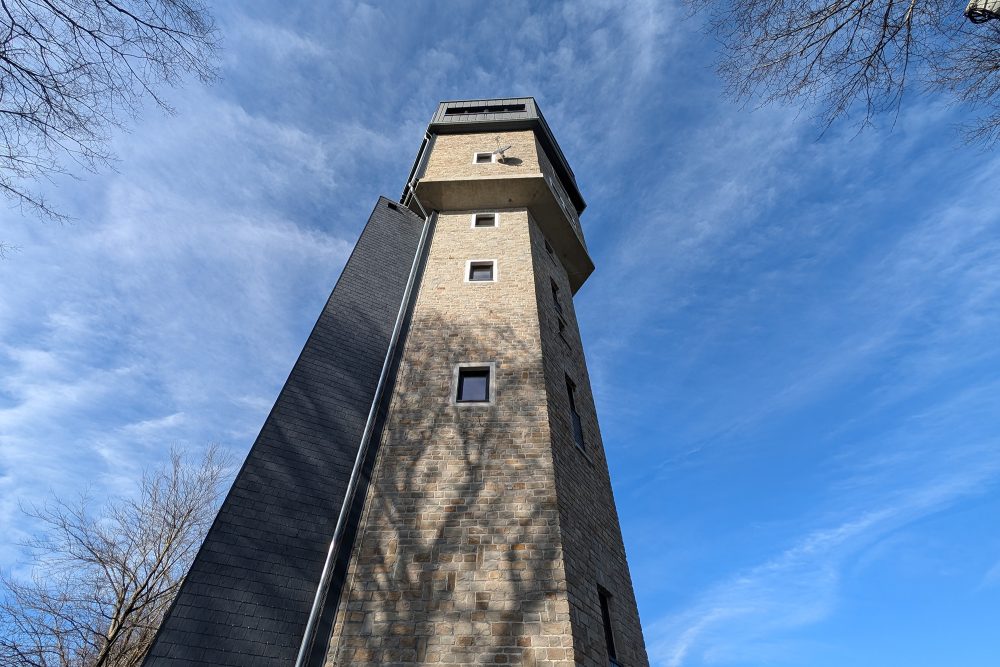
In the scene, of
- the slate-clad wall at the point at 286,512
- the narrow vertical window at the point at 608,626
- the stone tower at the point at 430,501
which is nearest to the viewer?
the stone tower at the point at 430,501

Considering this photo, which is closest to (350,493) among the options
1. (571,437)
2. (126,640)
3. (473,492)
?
(473,492)

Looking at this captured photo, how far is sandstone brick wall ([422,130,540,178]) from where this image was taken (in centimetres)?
1427

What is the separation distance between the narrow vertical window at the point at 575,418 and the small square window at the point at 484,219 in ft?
17.5

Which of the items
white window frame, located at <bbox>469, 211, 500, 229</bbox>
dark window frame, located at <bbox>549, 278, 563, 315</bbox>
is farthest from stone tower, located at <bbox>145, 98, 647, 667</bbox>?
white window frame, located at <bbox>469, 211, 500, 229</bbox>

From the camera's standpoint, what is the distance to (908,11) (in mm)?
4926

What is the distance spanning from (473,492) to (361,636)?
88.9 inches

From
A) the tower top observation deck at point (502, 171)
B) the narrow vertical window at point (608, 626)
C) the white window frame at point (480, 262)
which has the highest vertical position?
the tower top observation deck at point (502, 171)

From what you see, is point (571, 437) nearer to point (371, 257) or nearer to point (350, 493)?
point (350, 493)

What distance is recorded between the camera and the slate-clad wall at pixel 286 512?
6387 mm

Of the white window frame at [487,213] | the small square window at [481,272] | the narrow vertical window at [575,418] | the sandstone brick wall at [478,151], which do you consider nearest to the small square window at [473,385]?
the narrow vertical window at [575,418]

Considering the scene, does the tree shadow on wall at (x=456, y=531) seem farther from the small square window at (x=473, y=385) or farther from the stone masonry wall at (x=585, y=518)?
the stone masonry wall at (x=585, y=518)

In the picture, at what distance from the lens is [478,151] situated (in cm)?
1572

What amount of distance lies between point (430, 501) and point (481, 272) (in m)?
5.88

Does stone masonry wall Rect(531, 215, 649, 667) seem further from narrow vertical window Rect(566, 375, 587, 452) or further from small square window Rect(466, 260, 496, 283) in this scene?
small square window Rect(466, 260, 496, 283)
